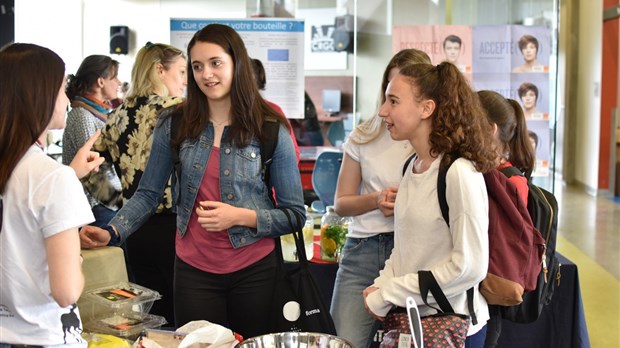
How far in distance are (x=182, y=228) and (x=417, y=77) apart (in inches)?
33.8

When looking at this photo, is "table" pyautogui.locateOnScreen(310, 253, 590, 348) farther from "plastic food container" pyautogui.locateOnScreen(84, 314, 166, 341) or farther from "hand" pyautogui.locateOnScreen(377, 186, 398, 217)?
"plastic food container" pyautogui.locateOnScreen(84, 314, 166, 341)

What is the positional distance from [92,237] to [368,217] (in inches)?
38.2

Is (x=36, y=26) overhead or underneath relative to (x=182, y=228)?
overhead

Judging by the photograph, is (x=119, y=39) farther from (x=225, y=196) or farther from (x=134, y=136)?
(x=225, y=196)

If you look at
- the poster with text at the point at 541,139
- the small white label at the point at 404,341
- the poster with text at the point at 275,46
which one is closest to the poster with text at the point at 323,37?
the poster with text at the point at 275,46

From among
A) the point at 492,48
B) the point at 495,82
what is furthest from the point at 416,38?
the point at 495,82

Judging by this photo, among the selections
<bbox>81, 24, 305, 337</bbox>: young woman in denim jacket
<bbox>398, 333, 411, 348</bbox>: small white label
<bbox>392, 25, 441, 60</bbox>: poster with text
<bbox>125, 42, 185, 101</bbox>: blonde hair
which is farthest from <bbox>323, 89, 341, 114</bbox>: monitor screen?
<bbox>398, 333, 411, 348</bbox>: small white label

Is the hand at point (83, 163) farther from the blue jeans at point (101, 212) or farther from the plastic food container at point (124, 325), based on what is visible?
the blue jeans at point (101, 212)

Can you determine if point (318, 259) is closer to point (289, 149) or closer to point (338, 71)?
point (289, 149)

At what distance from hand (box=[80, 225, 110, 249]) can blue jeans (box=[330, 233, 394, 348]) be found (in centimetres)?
92

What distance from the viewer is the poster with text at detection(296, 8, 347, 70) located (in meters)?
7.14

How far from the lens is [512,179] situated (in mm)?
2562

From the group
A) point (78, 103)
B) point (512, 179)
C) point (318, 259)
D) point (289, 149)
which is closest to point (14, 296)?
point (289, 149)

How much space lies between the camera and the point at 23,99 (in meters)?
1.71
